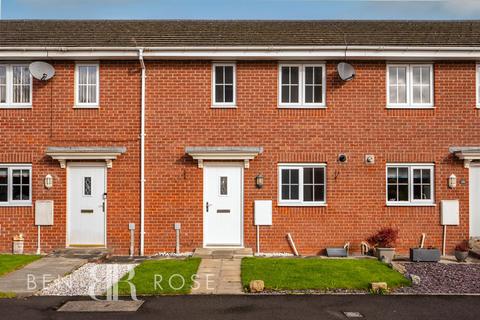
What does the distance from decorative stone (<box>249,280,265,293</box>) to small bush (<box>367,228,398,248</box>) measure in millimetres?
5548

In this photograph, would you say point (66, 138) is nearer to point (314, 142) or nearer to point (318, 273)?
point (314, 142)

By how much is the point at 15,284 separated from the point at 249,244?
20.9ft

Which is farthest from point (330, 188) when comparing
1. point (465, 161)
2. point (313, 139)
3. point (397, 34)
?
point (397, 34)

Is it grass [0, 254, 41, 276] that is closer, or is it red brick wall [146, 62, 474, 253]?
grass [0, 254, 41, 276]

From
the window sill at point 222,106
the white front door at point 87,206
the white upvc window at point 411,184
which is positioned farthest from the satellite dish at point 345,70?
the white front door at point 87,206

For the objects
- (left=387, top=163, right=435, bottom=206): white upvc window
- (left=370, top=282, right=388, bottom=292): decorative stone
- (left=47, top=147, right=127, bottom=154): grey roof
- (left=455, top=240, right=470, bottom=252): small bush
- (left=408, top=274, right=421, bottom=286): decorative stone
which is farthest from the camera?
(left=387, top=163, right=435, bottom=206): white upvc window

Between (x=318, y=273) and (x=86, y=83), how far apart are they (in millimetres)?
8196

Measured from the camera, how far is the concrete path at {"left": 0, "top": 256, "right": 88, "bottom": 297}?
11.3 metres

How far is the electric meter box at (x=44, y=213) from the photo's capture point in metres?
16.2

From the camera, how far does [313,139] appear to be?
16469mm

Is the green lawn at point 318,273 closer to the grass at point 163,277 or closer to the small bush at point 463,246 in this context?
the grass at point 163,277

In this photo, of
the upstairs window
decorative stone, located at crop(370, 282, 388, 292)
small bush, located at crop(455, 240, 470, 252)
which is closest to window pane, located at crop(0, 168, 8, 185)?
the upstairs window

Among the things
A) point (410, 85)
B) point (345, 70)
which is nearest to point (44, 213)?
point (345, 70)

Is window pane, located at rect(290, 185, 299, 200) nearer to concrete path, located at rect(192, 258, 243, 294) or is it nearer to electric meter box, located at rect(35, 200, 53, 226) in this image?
concrete path, located at rect(192, 258, 243, 294)
